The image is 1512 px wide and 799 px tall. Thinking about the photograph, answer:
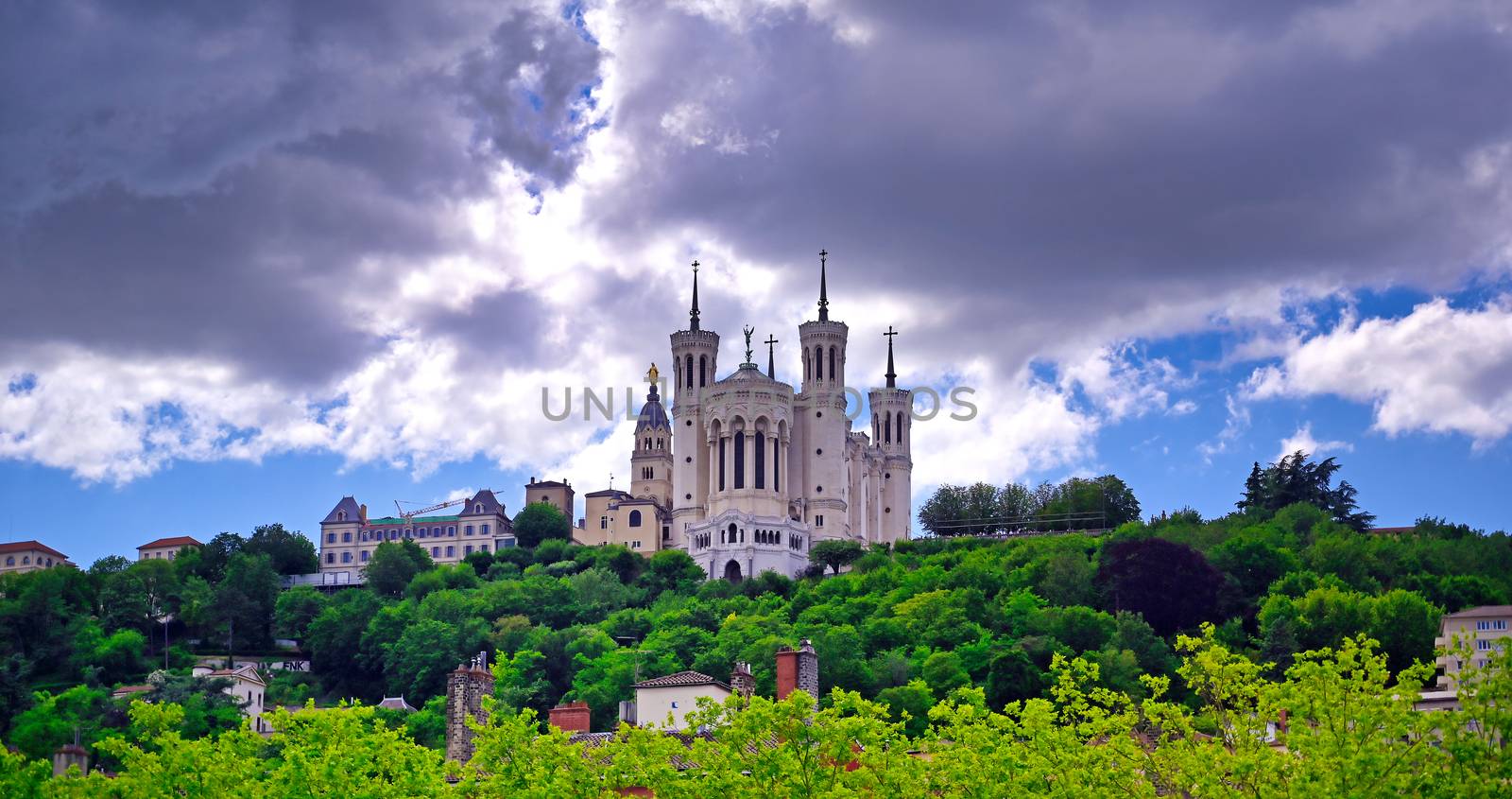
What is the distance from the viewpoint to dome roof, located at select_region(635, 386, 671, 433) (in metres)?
158

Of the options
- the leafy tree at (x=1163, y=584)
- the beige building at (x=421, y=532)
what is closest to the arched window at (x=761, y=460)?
the beige building at (x=421, y=532)

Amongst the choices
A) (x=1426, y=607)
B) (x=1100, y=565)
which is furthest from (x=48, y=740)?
(x=1426, y=607)

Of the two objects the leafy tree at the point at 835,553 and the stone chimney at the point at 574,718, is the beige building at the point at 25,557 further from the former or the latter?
the stone chimney at the point at 574,718

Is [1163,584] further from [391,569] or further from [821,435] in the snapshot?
[391,569]

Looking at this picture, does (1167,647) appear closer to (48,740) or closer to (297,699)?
(297,699)

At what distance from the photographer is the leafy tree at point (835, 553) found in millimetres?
131500

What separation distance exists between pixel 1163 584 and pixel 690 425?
4729cm

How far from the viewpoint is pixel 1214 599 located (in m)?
103

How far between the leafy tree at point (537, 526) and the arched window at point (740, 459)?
1829cm

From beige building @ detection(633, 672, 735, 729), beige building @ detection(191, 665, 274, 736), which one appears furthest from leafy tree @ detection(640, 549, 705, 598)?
beige building @ detection(633, 672, 735, 729)

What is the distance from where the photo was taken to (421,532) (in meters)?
155

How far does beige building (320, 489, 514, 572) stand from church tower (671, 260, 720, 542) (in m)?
14.9

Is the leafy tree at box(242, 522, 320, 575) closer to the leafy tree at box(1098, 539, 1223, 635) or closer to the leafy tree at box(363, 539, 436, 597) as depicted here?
the leafy tree at box(363, 539, 436, 597)

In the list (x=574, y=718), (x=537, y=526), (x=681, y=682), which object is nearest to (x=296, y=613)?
(x=537, y=526)
